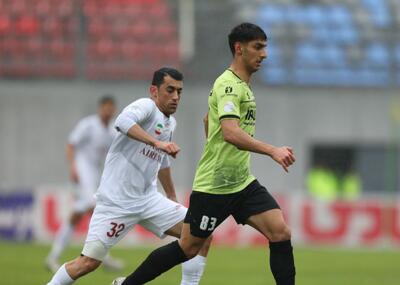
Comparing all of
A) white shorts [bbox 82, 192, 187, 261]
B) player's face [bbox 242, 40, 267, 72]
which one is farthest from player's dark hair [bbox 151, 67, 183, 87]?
white shorts [bbox 82, 192, 187, 261]

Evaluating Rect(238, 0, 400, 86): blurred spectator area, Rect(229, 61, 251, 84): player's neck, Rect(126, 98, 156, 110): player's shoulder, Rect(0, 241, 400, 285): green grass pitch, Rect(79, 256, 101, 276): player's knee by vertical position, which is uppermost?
Rect(238, 0, 400, 86): blurred spectator area

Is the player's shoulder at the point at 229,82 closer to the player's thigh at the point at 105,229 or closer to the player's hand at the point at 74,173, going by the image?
the player's thigh at the point at 105,229

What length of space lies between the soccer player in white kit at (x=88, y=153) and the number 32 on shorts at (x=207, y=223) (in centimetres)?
546

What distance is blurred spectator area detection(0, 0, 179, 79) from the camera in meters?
23.5

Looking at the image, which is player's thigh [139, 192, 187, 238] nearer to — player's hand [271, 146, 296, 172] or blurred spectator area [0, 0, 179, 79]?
player's hand [271, 146, 296, 172]

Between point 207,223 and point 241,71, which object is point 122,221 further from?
point 241,71

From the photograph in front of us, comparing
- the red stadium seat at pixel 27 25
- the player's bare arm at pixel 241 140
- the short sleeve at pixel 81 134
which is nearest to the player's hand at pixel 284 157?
the player's bare arm at pixel 241 140

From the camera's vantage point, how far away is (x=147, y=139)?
320 inches

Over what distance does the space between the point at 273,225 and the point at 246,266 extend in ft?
21.9

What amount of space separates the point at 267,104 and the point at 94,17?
4.24 meters

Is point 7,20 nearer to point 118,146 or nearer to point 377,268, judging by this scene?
point 377,268

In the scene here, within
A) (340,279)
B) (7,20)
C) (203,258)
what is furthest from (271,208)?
(7,20)

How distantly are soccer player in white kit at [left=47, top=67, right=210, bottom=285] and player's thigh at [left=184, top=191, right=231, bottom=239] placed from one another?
1.65 ft

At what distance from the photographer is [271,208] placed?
8.41 meters
